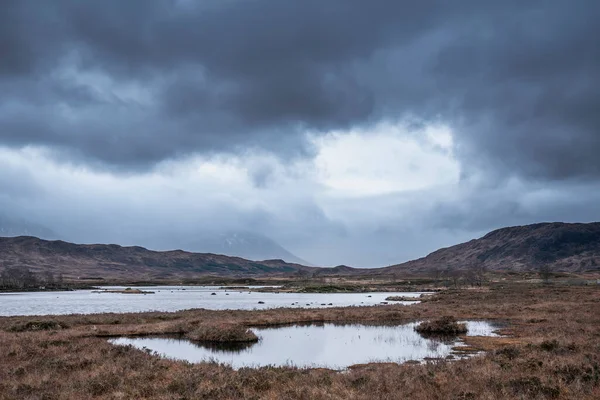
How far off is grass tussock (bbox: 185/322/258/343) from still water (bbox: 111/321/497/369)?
122cm

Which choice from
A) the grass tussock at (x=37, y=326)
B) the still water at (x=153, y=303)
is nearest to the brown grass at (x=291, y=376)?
the grass tussock at (x=37, y=326)

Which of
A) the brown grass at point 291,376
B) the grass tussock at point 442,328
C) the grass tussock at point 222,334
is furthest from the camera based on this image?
the grass tussock at point 442,328

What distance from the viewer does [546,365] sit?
2077cm

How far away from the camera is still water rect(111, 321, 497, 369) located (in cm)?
2736

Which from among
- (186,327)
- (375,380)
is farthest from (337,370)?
(186,327)

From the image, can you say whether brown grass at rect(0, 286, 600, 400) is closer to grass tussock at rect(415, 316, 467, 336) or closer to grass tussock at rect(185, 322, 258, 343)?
grass tussock at rect(415, 316, 467, 336)

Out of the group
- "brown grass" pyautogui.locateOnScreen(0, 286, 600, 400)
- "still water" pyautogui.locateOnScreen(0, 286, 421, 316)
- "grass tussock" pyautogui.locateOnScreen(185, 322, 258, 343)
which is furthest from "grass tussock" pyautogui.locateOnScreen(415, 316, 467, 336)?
"still water" pyautogui.locateOnScreen(0, 286, 421, 316)

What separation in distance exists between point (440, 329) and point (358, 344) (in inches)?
372

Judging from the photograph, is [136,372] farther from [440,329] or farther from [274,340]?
[440,329]

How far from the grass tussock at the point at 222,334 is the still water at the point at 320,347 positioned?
122cm

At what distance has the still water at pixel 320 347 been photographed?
2736cm

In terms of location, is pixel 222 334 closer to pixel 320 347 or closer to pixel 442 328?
pixel 320 347

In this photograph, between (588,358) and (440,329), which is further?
(440,329)

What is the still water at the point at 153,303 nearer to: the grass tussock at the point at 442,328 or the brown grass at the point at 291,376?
the grass tussock at the point at 442,328
